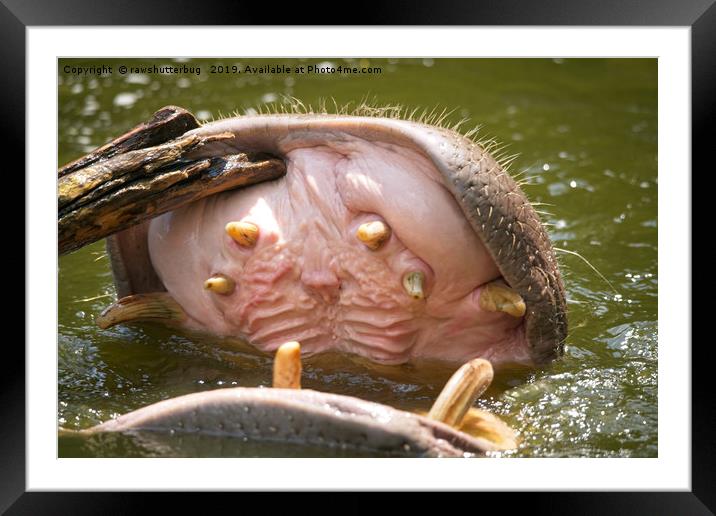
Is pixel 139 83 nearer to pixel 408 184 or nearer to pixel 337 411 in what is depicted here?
pixel 408 184

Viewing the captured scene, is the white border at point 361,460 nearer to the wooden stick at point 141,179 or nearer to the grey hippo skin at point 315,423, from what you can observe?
the grey hippo skin at point 315,423

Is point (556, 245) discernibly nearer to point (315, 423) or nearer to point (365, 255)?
point (365, 255)

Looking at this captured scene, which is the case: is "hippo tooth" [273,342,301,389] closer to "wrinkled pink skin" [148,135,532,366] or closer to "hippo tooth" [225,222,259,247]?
"wrinkled pink skin" [148,135,532,366]

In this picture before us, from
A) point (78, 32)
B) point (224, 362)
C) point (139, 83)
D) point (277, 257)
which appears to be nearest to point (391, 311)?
point (277, 257)

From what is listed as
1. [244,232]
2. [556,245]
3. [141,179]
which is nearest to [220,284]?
[244,232]

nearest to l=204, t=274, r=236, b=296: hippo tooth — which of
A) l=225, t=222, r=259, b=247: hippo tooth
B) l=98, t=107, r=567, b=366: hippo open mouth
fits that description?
l=98, t=107, r=567, b=366: hippo open mouth
